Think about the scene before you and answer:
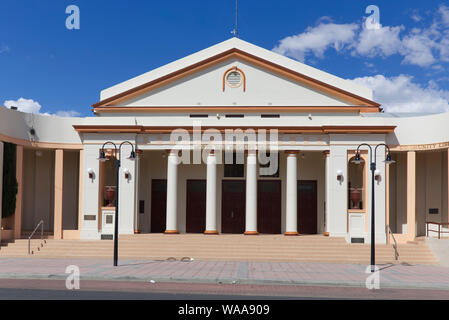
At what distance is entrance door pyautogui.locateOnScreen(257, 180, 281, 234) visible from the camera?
29.0 m

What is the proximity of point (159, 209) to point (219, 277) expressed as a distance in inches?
524

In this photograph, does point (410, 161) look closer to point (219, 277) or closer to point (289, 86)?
point (289, 86)

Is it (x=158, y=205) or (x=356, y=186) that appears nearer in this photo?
(x=356, y=186)

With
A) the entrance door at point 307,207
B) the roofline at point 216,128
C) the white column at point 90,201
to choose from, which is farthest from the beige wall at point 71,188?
the entrance door at point 307,207

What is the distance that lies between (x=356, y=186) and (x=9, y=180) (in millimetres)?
19227

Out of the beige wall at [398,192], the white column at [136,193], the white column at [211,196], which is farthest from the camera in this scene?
the beige wall at [398,192]

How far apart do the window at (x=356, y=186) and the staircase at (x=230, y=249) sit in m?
2.44

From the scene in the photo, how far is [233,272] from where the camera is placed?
1834cm

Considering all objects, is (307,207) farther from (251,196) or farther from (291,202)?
(251,196)

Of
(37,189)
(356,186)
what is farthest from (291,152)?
(37,189)

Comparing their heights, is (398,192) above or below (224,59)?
below

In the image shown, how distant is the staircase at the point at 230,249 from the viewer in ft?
76.4

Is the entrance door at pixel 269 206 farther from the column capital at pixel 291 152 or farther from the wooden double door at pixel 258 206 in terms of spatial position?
the column capital at pixel 291 152
